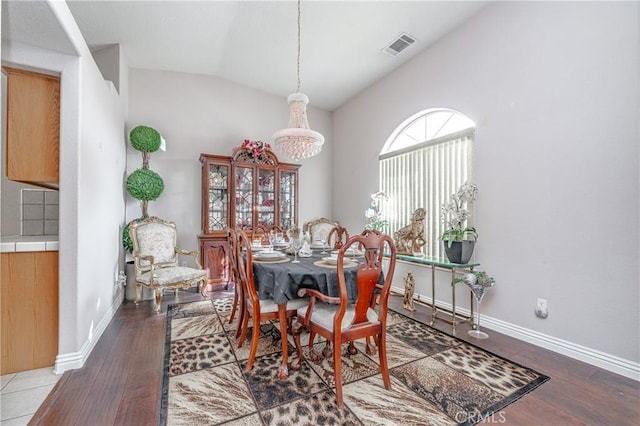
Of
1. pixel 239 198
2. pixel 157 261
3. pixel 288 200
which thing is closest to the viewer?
pixel 157 261

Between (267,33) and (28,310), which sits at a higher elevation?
(267,33)

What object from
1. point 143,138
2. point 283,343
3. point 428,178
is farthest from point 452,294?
point 143,138

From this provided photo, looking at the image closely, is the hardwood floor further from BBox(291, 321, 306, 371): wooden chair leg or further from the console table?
BBox(291, 321, 306, 371): wooden chair leg

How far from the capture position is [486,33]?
9.53ft

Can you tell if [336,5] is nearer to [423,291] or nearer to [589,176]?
[589,176]

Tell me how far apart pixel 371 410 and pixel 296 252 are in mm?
1332

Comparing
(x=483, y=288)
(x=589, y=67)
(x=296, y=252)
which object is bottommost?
(x=483, y=288)

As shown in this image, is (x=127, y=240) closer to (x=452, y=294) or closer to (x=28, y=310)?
(x=28, y=310)

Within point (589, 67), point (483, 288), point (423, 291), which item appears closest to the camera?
point (589, 67)

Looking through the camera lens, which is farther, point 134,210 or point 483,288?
point 134,210

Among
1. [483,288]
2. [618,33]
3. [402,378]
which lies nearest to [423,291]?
[483,288]

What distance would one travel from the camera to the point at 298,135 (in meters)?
2.72

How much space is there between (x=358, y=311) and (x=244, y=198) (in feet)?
10.4

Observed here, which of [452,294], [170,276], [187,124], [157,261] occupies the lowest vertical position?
[452,294]
